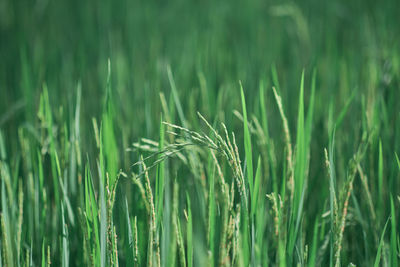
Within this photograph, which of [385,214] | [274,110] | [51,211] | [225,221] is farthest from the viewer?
[274,110]

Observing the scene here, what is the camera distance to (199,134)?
34.5 inches

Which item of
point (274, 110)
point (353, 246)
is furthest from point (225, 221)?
point (274, 110)

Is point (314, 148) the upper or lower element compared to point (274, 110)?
lower

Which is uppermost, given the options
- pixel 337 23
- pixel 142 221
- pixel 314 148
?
pixel 337 23

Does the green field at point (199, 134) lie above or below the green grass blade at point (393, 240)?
above

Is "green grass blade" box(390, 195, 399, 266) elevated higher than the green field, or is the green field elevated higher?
the green field

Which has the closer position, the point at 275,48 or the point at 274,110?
the point at 274,110

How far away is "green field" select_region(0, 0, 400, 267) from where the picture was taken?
80cm

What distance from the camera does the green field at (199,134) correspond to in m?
0.80

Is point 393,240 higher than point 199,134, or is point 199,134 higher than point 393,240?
point 199,134

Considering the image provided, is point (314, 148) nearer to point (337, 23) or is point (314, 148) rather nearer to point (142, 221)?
point (142, 221)

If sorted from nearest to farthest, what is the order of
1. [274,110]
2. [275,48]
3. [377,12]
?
[274,110], [275,48], [377,12]

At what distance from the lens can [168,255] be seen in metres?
0.79

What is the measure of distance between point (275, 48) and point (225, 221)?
1369 mm
